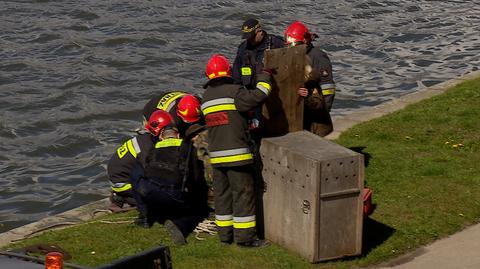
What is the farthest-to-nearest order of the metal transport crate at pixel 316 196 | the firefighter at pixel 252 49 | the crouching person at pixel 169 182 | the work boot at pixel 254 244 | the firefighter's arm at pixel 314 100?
1. the firefighter at pixel 252 49
2. the firefighter's arm at pixel 314 100
3. the crouching person at pixel 169 182
4. the work boot at pixel 254 244
5. the metal transport crate at pixel 316 196

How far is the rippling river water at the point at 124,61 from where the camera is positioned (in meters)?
16.9

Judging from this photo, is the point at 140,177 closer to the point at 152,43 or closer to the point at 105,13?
the point at 152,43

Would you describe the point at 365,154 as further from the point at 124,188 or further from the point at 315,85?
the point at 124,188

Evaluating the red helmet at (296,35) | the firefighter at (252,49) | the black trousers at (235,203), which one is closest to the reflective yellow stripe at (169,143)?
the black trousers at (235,203)

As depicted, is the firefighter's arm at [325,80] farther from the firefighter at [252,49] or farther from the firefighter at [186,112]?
the firefighter at [186,112]

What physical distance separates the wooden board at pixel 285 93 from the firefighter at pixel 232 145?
36 centimetres

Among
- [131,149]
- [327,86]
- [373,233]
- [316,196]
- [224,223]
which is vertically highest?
[327,86]

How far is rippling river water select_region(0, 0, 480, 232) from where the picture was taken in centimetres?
1692

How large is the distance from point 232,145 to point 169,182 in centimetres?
81

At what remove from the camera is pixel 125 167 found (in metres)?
11.8

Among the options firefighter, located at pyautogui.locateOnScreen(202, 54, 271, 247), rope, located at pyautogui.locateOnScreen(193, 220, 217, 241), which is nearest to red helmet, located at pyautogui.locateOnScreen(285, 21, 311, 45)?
firefighter, located at pyautogui.locateOnScreen(202, 54, 271, 247)

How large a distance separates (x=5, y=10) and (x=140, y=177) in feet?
61.0

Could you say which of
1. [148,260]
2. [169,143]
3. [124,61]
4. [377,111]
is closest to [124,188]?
[169,143]

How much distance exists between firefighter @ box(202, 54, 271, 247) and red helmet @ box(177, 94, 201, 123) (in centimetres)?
81
